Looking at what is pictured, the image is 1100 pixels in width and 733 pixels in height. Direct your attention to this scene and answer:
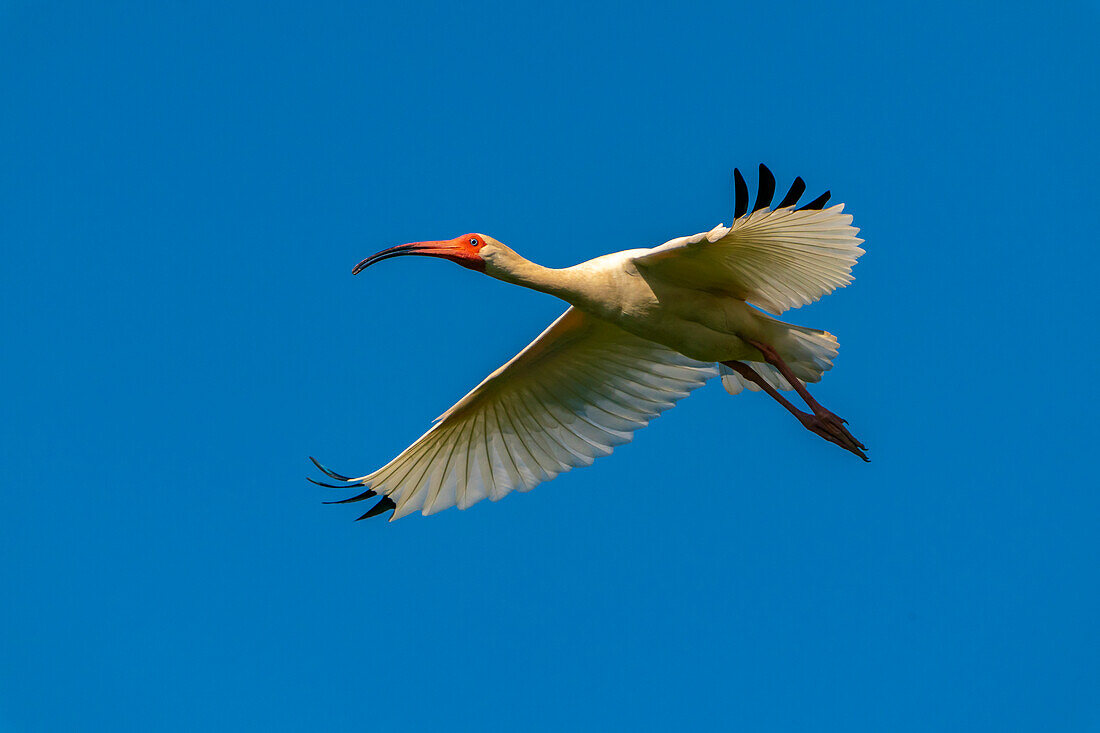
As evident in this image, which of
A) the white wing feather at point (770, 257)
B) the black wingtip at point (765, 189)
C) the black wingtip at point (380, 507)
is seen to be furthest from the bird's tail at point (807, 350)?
the black wingtip at point (380, 507)

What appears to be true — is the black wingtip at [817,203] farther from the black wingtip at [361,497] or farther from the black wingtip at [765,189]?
the black wingtip at [361,497]

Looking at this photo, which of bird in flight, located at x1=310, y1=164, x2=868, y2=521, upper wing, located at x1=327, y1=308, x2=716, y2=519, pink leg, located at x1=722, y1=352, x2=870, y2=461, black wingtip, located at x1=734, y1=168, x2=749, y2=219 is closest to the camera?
black wingtip, located at x1=734, y1=168, x2=749, y2=219

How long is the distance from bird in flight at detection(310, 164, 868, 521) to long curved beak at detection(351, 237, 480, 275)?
13 millimetres

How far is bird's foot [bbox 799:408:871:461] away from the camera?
14.2m

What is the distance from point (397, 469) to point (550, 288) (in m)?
3.12

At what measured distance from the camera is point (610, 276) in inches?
541

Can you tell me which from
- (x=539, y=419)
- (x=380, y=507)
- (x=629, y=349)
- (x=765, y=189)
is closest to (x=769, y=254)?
(x=765, y=189)

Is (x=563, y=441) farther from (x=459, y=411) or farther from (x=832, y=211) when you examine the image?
(x=832, y=211)

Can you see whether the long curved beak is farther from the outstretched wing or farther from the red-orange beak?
the outstretched wing

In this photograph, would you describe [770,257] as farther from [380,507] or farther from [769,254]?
[380,507]

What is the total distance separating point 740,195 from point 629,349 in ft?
12.1

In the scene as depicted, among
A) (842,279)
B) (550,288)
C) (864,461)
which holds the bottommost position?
(864,461)

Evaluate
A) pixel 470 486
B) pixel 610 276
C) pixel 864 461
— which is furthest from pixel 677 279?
pixel 470 486

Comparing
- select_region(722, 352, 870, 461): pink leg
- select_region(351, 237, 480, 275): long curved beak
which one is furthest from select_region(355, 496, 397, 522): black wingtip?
select_region(722, 352, 870, 461): pink leg
